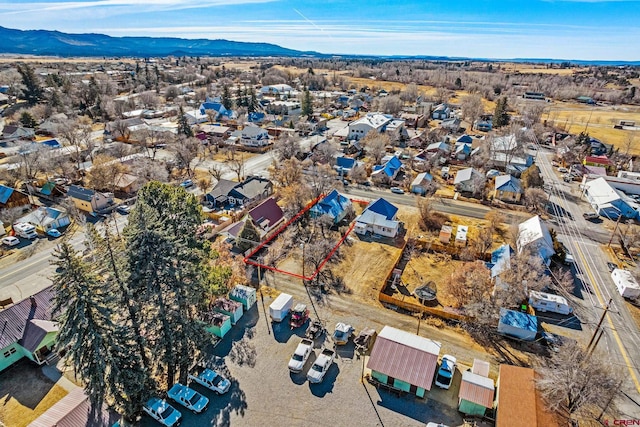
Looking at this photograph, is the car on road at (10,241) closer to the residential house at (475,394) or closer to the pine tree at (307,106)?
the residential house at (475,394)

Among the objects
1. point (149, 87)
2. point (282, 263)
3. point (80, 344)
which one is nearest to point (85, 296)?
point (80, 344)

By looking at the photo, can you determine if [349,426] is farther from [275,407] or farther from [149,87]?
[149,87]

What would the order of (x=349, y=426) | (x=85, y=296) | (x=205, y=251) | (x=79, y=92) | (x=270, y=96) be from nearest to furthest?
1. (x=85, y=296)
2. (x=349, y=426)
3. (x=205, y=251)
4. (x=79, y=92)
5. (x=270, y=96)

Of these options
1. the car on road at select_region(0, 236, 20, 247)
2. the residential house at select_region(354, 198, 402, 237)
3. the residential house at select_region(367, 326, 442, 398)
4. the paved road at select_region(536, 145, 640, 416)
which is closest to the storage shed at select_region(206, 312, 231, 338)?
the residential house at select_region(367, 326, 442, 398)

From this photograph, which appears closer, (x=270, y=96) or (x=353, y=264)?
(x=353, y=264)

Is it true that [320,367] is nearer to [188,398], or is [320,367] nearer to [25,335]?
[188,398]

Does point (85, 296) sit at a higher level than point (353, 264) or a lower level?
higher

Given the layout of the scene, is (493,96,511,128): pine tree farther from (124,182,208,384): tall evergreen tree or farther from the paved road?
(124,182,208,384): tall evergreen tree

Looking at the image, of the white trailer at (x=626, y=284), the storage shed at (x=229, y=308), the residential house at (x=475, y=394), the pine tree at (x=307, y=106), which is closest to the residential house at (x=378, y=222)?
the storage shed at (x=229, y=308)
